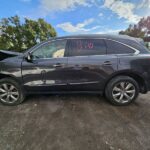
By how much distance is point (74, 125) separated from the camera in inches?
119

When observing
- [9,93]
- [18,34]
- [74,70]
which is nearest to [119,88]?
[74,70]

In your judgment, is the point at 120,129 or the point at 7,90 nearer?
the point at 120,129

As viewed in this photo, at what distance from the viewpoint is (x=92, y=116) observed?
3346 mm

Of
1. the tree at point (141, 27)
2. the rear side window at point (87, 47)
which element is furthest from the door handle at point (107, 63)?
the tree at point (141, 27)

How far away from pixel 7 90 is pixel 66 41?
6.56 feet

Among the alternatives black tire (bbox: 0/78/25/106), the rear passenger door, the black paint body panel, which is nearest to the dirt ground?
black tire (bbox: 0/78/25/106)

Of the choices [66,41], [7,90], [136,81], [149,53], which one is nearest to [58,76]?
[66,41]

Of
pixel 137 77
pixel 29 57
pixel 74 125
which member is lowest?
pixel 74 125

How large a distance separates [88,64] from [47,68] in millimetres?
1010

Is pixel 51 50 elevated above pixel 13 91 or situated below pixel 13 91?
above

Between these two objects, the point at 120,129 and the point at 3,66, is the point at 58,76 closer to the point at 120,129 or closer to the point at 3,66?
the point at 3,66

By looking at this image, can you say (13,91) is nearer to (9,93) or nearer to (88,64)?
(9,93)

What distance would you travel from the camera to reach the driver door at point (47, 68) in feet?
11.9

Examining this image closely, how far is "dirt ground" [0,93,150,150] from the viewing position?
8.12 feet
